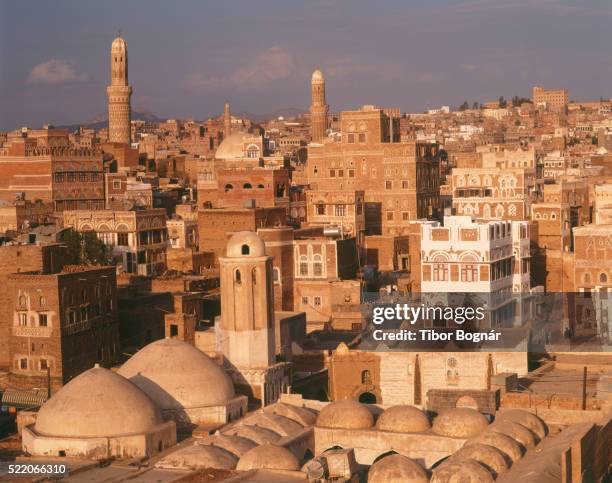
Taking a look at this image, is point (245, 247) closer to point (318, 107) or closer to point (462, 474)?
point (462, 474)

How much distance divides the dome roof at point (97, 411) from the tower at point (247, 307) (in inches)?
189

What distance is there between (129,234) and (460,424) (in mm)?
20721

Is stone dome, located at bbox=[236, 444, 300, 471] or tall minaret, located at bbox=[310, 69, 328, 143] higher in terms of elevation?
tall minaret, located at bbox=[310, 69, 328, 143]

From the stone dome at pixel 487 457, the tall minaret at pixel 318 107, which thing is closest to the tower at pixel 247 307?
the stone dome at pixel 487 457

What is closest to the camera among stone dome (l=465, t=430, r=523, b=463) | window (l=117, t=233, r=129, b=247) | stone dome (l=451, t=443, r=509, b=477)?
stone dome (l=451, t=443, r=509, b=477)

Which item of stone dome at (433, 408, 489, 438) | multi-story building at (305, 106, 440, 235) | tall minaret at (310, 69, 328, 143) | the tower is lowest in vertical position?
stone dome at (433, 408, 489, 438)

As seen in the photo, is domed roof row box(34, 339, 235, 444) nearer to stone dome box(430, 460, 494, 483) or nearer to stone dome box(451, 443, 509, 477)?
stone dome box(451, 443, 509, 477)

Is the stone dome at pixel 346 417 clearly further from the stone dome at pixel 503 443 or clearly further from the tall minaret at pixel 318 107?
the tall minaret at pixel 318 107

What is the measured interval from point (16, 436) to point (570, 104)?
475ft

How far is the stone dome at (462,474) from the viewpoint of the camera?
22.4 meters

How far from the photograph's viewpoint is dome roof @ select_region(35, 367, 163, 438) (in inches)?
1016

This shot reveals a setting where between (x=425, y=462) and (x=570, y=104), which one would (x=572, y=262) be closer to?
(x=425, y=462)

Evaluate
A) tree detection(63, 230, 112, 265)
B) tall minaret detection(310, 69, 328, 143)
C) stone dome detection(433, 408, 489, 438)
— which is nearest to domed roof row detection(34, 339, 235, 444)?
stone dome detection(433, 408, 489, 438)

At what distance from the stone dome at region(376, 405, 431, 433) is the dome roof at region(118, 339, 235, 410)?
3.31 m
